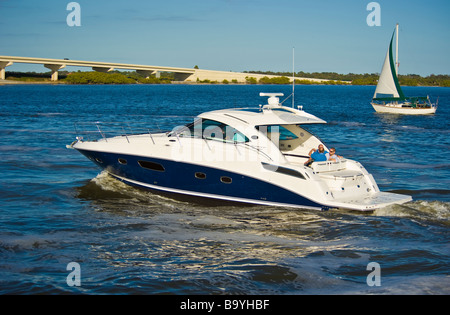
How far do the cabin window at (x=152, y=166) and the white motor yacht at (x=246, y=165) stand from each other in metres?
0.02

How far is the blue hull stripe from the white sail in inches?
1798

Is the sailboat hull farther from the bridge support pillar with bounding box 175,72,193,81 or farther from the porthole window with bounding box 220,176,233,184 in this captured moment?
the bridge support pillar with bounding box 175,72,193,81

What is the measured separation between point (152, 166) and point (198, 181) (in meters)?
1.39

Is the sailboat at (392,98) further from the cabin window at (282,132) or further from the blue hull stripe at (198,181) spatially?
the blue hull stripe at (198,181)

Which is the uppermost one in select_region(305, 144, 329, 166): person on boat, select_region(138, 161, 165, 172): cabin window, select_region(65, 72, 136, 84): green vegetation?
select_region(65, 72, 136, 84): green vegetation

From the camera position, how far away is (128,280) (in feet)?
27.3

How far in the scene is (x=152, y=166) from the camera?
1344 centimetres

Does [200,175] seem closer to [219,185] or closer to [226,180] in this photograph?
[219,185]

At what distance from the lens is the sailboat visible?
167ft

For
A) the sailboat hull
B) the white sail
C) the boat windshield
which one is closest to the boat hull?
the boat windshield

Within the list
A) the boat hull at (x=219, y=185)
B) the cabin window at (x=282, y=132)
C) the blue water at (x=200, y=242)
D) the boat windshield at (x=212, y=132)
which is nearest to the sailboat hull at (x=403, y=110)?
the blue water at (x=200, y=242)

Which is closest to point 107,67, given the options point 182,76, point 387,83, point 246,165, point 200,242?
point 182,76
